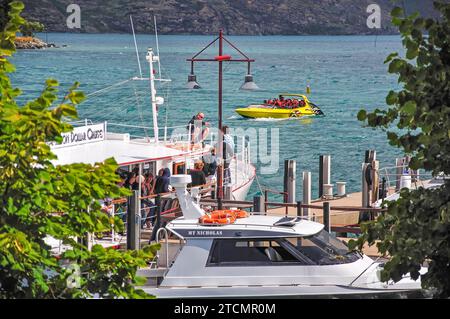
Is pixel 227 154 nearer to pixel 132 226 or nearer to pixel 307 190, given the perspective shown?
pixel 307 190

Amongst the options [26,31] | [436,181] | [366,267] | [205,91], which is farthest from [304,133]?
[26,31]

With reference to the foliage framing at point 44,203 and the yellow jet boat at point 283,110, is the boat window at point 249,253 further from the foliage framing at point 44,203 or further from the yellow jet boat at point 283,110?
the yellow jet boat at point 283,110

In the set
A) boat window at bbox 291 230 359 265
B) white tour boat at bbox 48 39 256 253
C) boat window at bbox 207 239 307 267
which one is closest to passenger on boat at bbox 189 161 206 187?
white tour boat at bbox 48 39 256 253

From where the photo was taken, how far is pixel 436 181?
2623 cm

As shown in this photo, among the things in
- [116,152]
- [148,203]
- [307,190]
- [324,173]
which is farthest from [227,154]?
[148,203]

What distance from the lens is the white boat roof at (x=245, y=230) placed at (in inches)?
630

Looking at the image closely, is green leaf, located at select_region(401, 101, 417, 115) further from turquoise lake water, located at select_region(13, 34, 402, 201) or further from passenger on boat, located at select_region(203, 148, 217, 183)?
turquoise lake water, located at select_region(13, 34, 402, 201)

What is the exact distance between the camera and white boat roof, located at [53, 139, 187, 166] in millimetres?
24297

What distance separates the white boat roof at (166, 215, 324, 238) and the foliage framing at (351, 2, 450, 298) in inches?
280

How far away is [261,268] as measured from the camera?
630 inches

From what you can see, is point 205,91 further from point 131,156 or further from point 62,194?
point 62,194

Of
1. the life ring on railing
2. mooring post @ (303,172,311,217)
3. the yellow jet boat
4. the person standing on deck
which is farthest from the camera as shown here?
the yellow jet boat

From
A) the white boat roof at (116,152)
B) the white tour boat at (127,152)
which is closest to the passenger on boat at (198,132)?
the white tour boat at (127,152)

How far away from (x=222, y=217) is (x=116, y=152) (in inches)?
359
